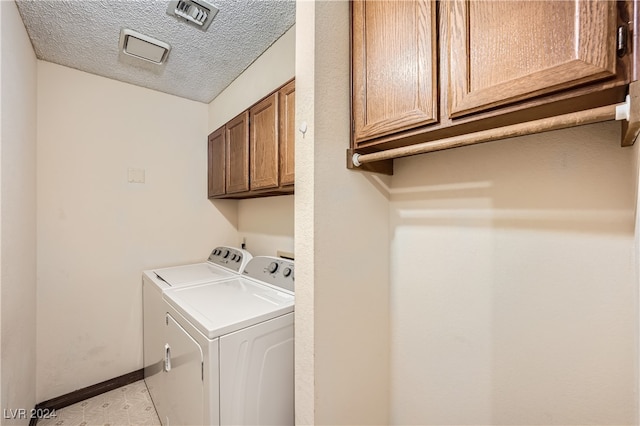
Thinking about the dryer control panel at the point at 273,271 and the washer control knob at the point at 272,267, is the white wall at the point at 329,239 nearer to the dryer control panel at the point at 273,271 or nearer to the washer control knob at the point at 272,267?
the dryer control panel at the point at 273,271

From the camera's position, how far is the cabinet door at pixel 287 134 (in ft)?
5.02

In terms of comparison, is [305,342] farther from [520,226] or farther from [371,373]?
[520,226]

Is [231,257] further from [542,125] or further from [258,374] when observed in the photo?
[542,125]

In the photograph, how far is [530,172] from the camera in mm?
874

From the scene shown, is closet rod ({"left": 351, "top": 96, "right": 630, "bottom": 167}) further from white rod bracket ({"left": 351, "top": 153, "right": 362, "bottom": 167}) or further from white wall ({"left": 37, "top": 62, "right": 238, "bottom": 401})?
white wall ({"left": 37, "top": 62, "right": 238, "bottom": 401})

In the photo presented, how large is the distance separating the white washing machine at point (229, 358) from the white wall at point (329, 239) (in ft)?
0.88

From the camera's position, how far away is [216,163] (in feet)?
7.91

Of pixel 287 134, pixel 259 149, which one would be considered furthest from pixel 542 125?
pixel 259 149

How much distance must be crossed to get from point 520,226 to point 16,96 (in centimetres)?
239

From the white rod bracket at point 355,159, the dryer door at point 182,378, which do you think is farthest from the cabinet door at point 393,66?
the dryer door at point 182,378

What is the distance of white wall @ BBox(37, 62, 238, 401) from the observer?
1944 millimetres

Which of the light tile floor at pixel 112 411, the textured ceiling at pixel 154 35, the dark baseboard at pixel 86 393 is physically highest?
the textured ceiling at pixel 154 35

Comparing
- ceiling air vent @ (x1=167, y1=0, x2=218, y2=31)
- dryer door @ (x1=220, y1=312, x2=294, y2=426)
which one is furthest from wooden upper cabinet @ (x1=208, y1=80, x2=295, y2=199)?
dryer door @ (x1=220, y1=312, x2=294, y2=426)

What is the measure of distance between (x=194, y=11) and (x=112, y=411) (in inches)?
104
